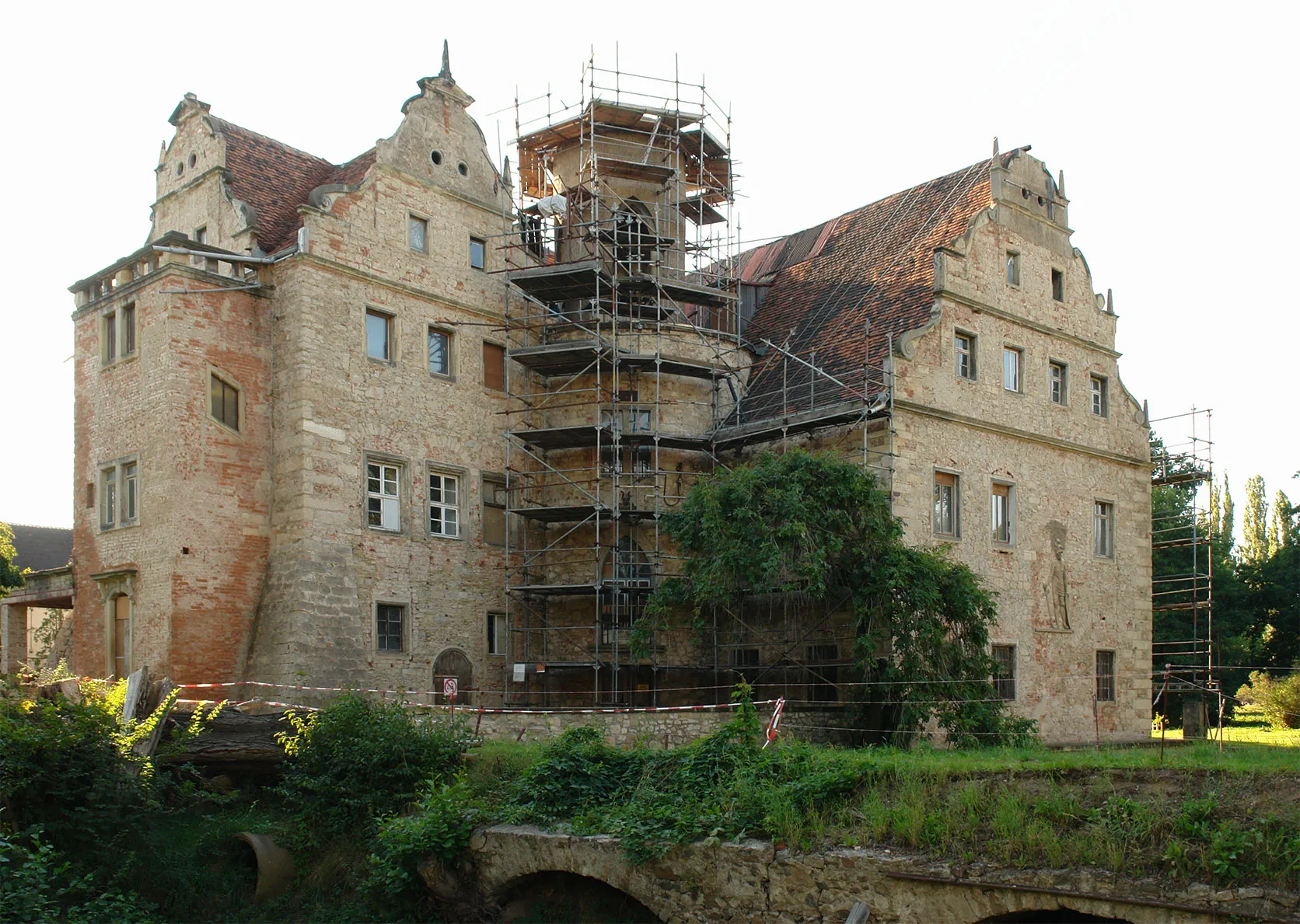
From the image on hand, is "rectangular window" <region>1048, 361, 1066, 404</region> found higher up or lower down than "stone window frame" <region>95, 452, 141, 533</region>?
higher up

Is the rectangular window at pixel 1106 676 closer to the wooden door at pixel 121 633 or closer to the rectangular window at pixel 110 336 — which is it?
the wooden door at pixel 121 633

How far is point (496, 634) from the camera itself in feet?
89.6

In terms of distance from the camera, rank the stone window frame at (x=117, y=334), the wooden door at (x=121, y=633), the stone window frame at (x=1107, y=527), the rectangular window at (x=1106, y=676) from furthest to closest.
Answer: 1. the stone window frame at (x=1107, y=527)
2. the rectangular window at (x=1106, y=676)
3. the stone window frame at (x=117, y=334)
4. the wooden door at (x=121, y=633)

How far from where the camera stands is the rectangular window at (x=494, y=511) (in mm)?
27703

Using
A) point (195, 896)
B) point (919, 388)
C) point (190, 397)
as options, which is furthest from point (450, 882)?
point (919, 388)

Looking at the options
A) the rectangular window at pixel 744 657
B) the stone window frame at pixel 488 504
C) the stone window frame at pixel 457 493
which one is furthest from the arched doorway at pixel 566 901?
the stone window frame at pixel 488 504

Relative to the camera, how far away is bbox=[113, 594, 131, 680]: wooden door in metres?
24.1

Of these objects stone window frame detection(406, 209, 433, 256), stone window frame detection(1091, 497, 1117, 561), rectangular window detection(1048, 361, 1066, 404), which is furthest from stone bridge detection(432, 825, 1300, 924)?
rectangular window detection(1048, 361, 1066, 404)

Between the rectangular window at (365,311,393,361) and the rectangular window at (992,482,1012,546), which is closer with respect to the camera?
A: the rectangular window at (365,311,393,361)

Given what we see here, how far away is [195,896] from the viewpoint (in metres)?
17.8

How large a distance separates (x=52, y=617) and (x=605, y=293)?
14.3m

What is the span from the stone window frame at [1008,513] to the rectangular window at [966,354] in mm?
2293

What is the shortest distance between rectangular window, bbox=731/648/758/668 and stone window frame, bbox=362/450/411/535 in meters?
7.05

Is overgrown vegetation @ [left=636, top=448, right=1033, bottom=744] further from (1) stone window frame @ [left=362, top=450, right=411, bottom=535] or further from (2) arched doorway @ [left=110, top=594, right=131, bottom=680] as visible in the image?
(2) arched doorway @ [left=110, top=594, right=131, bottom=680]
